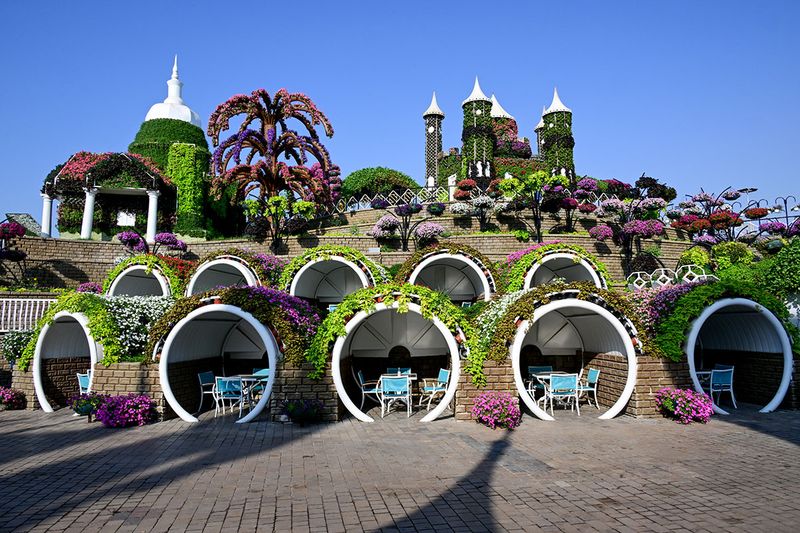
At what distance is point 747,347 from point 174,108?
37963 mm

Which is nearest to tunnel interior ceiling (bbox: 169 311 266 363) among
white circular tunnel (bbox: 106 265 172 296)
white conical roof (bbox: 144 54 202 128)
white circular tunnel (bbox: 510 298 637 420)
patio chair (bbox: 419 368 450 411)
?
patio chair (bbox: 419 368 450 411)

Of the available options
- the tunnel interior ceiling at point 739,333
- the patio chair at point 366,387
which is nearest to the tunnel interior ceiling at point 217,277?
the patio chair at point 366,387

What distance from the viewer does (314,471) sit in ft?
21.3

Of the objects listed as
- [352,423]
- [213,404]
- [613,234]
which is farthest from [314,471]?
[613,234]

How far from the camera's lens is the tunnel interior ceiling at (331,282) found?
17.9 m

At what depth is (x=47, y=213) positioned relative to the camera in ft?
90.5

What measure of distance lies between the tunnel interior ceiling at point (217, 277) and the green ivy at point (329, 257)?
93.1 inches

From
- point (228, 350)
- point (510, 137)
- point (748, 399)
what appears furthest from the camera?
point (510, 137)

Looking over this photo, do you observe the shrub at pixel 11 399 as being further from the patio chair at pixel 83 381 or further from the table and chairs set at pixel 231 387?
the table and chairs set at pixel 231 387

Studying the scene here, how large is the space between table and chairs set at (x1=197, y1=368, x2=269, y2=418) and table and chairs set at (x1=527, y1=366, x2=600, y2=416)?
6067 millimetres

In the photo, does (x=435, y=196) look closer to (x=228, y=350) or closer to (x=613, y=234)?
(x=613, y=234)

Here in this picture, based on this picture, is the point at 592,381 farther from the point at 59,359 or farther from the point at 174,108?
the point at 174,108

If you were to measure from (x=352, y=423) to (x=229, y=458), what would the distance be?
9.50 feet

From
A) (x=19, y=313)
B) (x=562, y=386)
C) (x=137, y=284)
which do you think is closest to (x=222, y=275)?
(x=137, y=284)
